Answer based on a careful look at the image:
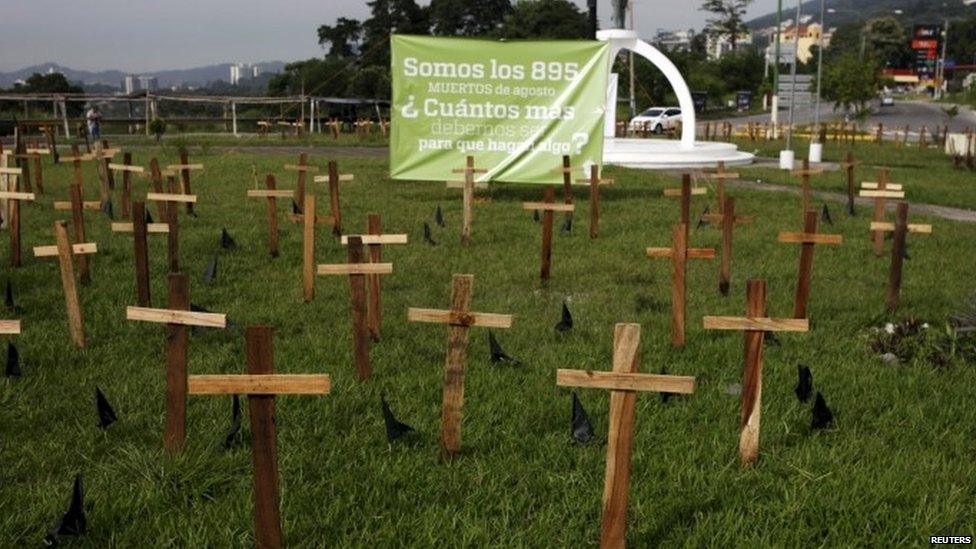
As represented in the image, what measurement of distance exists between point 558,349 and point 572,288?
2.24 metres

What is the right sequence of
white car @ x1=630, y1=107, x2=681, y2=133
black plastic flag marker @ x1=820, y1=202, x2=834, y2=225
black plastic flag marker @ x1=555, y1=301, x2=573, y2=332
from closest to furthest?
black plastic flag marker @ x1=555, y1=301, x2=573, y2=332 < black plastic flag marker @ x1=820, y1=202, x2=834, y2=225 < white car @ x1=630, y1=107, x2=681, y2=133

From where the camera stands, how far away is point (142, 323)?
6703mm

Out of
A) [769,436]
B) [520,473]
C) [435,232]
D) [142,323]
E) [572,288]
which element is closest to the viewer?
[520,473]

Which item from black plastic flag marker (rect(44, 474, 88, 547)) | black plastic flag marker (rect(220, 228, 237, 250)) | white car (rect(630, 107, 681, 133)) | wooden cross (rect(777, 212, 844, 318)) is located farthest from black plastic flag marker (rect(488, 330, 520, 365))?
white car (rect(630, 107, 681, 133))

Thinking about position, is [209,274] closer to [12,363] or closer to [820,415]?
[12,363]

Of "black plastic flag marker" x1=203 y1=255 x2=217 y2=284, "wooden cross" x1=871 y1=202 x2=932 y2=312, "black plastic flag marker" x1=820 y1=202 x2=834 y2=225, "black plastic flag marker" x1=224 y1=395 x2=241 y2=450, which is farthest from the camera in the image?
"black plastic flag marker" x1=820 y1=202 x2=834 y2=225

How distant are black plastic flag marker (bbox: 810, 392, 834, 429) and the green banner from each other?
9.69 m

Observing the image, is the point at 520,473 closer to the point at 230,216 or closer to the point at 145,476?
the point at 145,476

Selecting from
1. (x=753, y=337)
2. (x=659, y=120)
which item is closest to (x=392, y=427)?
(x=753, y=337)

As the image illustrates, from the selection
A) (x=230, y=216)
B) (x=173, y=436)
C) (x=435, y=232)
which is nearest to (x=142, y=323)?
(x=173, y=436)

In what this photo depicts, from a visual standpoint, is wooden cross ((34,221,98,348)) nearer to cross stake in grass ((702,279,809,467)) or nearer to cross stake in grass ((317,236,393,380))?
cross stake in grass ((317,236,393,380))

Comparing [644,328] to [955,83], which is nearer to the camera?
[644,328]

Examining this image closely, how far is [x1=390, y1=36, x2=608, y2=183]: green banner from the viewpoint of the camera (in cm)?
1402

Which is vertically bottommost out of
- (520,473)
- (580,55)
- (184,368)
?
(520,473)
